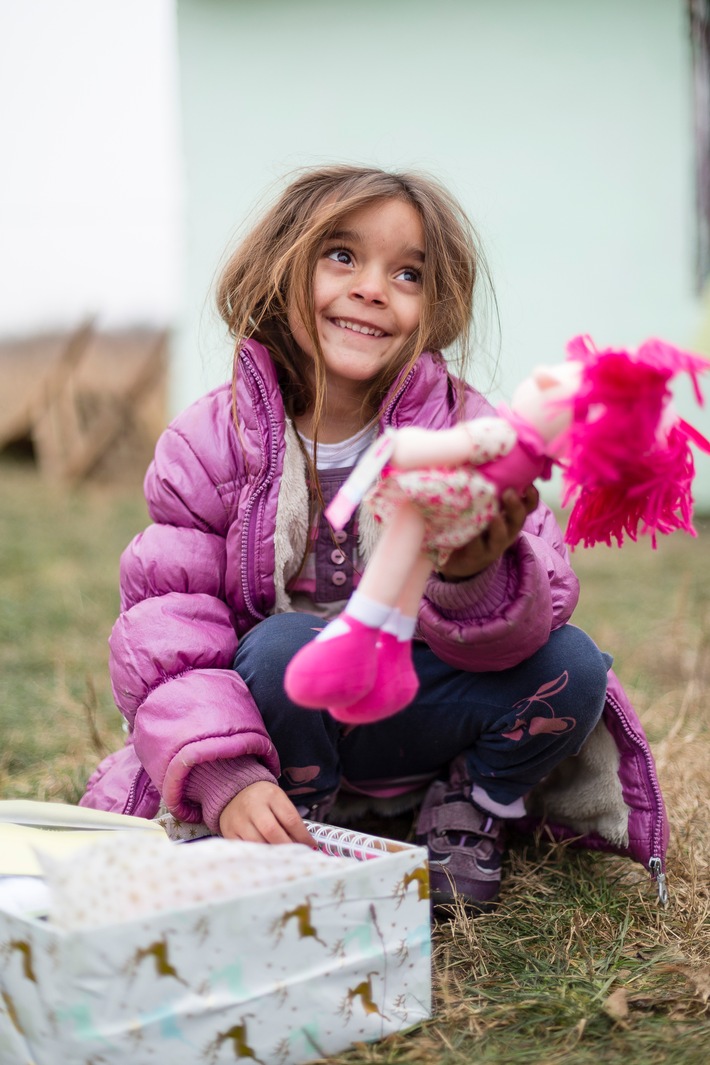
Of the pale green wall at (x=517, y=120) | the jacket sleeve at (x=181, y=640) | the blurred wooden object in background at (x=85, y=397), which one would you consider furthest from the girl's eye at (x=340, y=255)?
the blurred wooden object in background at (x=85, y=397)

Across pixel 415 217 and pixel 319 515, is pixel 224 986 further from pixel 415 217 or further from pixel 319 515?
pixel 415 217

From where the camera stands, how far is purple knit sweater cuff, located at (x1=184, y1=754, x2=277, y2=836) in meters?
1.27

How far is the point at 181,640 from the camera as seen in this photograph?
54.0 inches

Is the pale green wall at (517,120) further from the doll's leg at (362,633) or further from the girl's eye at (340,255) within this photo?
the doll's leg at (362,633)

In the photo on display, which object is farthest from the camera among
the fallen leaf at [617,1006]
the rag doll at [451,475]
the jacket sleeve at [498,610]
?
the jacket sleeve at [498,610]

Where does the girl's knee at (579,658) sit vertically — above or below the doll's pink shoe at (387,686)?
below

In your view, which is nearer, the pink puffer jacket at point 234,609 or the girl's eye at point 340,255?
the pink puffer jacket at point 234,609

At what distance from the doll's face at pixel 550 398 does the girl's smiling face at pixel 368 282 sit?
431mm

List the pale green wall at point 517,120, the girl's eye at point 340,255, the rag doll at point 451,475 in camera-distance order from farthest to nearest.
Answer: the pale green wall at point 517,120 → the girl's eye at point 340,255 → the rag doll at point 451,475

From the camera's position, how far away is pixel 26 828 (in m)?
1.25

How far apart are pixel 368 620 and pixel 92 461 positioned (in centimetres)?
490

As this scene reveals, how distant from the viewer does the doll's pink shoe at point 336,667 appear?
1021 millimetres

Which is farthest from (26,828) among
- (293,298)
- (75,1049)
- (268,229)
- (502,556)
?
(268,229)

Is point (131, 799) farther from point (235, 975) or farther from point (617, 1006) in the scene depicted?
A: point (617, 1006)
